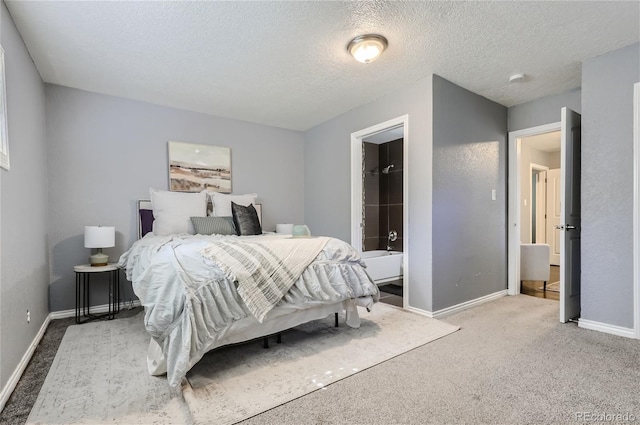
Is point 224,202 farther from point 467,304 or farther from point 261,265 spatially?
point 467,304

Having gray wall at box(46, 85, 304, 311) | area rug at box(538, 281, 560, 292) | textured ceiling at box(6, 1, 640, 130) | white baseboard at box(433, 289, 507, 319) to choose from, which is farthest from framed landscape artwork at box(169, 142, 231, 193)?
area rug at box(538, 281, 560, 292)

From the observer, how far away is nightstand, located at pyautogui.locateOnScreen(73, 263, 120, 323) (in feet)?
10.1

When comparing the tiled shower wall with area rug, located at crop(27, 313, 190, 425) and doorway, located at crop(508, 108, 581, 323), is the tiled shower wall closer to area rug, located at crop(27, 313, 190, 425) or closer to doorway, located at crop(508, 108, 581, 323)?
doorway, located at crop(508, 108, 581, 323)

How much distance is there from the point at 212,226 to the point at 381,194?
3.35 metres

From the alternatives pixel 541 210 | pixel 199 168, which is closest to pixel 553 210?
pixel 541 210

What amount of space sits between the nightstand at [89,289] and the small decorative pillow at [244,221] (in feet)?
4.15

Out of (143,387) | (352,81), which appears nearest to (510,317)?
(352,81)

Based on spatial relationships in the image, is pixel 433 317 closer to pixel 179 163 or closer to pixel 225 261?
pixel 225 261

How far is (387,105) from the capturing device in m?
3.58

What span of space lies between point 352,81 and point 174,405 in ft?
10.1

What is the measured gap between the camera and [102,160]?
11.5ft

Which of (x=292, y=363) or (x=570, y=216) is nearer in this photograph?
(x=292, y=363)

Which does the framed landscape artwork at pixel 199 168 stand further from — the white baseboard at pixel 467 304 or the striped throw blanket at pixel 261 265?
the white baseboard at pixel 467 304

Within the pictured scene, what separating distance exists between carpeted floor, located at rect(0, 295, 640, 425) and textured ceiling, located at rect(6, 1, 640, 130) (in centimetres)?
240
